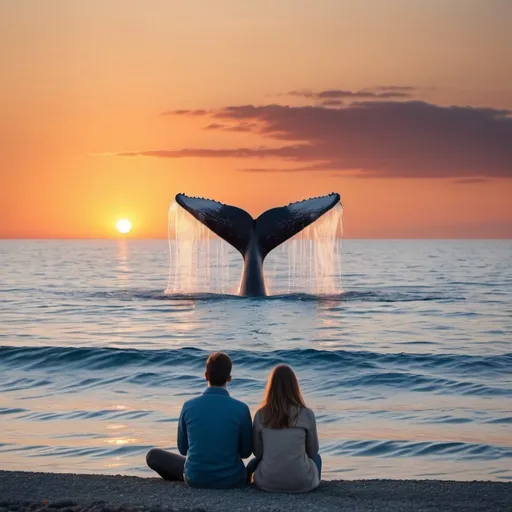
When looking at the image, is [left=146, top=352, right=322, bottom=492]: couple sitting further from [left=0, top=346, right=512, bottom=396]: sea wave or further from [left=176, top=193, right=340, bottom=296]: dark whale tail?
[left=176, top=193, right=340, bottom=296]: dark whale tail

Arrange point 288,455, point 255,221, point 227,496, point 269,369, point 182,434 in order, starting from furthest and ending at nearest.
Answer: point 255,221 → point 269,369 → point 182,434 → point 288,455 → point 227,496

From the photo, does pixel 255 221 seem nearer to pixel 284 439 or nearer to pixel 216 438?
pixel 216 438

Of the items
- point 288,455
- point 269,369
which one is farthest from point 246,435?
point 269,369

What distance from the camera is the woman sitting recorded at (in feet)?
26.0

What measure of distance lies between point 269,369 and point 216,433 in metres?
10.2

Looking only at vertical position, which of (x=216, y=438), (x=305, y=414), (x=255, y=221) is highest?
(x=255, y=221)

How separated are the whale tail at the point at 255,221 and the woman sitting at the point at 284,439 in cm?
1746

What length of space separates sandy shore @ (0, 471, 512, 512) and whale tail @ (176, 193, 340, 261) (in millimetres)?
16902

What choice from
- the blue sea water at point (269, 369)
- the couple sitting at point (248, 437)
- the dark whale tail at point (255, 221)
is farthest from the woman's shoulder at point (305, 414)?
the dark whale tail at point (255, 221)

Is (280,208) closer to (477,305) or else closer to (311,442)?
(477,305)

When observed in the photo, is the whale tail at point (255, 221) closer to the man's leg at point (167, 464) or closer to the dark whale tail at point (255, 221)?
the dark whale tail at point (255, 221)

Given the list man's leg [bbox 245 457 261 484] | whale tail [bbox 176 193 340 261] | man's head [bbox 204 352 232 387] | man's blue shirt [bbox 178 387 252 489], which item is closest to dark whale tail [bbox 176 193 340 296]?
whale tail [bbox 176 193 340 261]

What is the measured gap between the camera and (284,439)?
26.2 feet

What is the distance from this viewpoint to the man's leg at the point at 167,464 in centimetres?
870
